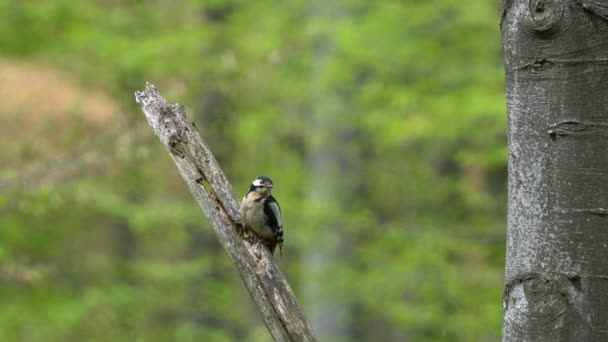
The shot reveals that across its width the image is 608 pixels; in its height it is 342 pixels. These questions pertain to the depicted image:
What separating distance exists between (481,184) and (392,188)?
3.60 m

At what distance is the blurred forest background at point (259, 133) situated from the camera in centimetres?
1074

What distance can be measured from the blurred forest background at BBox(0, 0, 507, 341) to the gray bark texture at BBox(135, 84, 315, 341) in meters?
5.78

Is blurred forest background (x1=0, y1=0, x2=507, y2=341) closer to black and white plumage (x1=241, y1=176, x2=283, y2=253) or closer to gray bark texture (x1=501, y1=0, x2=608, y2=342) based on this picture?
Answer: black and white plumage (x1=241, y1=176, x2=283, y2=253)

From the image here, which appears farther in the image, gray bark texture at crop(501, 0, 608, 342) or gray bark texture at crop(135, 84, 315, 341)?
gray bark texture at crop(135, 84, 315, 341)

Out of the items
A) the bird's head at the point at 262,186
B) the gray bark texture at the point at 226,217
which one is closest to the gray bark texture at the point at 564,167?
the gray bark texture at the point at 226,217

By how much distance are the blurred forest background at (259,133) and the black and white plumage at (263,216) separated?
14.5 ft

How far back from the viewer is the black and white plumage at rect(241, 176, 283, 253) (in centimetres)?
415

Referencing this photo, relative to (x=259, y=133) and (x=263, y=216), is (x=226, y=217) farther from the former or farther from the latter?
(x=259, y=133)

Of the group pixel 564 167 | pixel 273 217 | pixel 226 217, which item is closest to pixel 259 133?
pixel 273 217

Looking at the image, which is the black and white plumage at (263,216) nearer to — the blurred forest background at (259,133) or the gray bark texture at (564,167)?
the gray bark texture at (564,167)

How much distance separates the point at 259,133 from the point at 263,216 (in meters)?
8.26

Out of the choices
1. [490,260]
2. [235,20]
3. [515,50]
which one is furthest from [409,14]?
[515,50]

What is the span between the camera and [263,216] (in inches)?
172

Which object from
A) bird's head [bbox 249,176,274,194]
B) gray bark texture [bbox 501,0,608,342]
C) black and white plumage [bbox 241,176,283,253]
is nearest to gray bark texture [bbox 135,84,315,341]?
black and white plumage [bbox 241,176,283,253]
